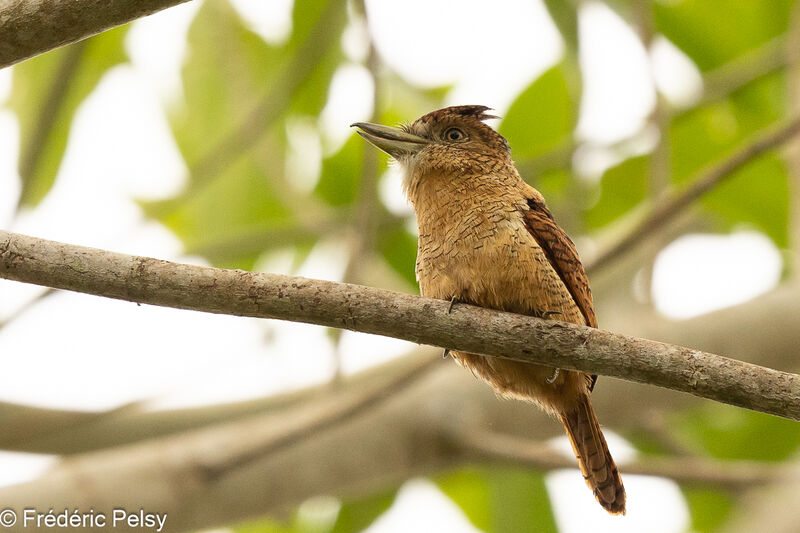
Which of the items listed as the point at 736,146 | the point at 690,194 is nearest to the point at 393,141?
the point at 690,194

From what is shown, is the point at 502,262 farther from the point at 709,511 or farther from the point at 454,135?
the point at 709,511

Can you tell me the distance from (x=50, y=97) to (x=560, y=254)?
299cm

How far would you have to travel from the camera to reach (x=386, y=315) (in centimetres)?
272

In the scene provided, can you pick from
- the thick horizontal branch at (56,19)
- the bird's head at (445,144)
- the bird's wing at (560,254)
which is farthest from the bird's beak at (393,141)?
the thick horizontal branch at (56,19)

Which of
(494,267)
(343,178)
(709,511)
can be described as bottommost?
(494,267)

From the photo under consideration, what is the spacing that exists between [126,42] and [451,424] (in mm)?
3860

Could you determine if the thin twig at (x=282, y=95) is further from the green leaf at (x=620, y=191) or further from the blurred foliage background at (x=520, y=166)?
the green leaf at (x=620, y=191)

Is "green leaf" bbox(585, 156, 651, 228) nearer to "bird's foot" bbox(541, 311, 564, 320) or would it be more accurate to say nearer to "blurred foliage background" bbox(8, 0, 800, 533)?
"blurred foliage background" bbox(8, 0, 800, 533)

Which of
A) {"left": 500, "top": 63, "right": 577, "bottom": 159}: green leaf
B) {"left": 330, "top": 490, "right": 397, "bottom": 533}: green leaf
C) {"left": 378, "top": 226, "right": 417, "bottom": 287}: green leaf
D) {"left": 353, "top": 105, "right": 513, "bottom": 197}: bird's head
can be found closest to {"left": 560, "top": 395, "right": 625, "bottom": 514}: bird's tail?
{"left": 353, "top": 105, "right": 513, "bottom": 197}: bird's head

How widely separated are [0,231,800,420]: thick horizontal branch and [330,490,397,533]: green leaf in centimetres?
404

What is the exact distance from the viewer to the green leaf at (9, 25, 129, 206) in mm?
4906

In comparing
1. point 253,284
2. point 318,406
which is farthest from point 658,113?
point 253,284

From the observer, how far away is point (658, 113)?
521 cm

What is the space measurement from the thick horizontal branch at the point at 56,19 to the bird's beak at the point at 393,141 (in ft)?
5.89
